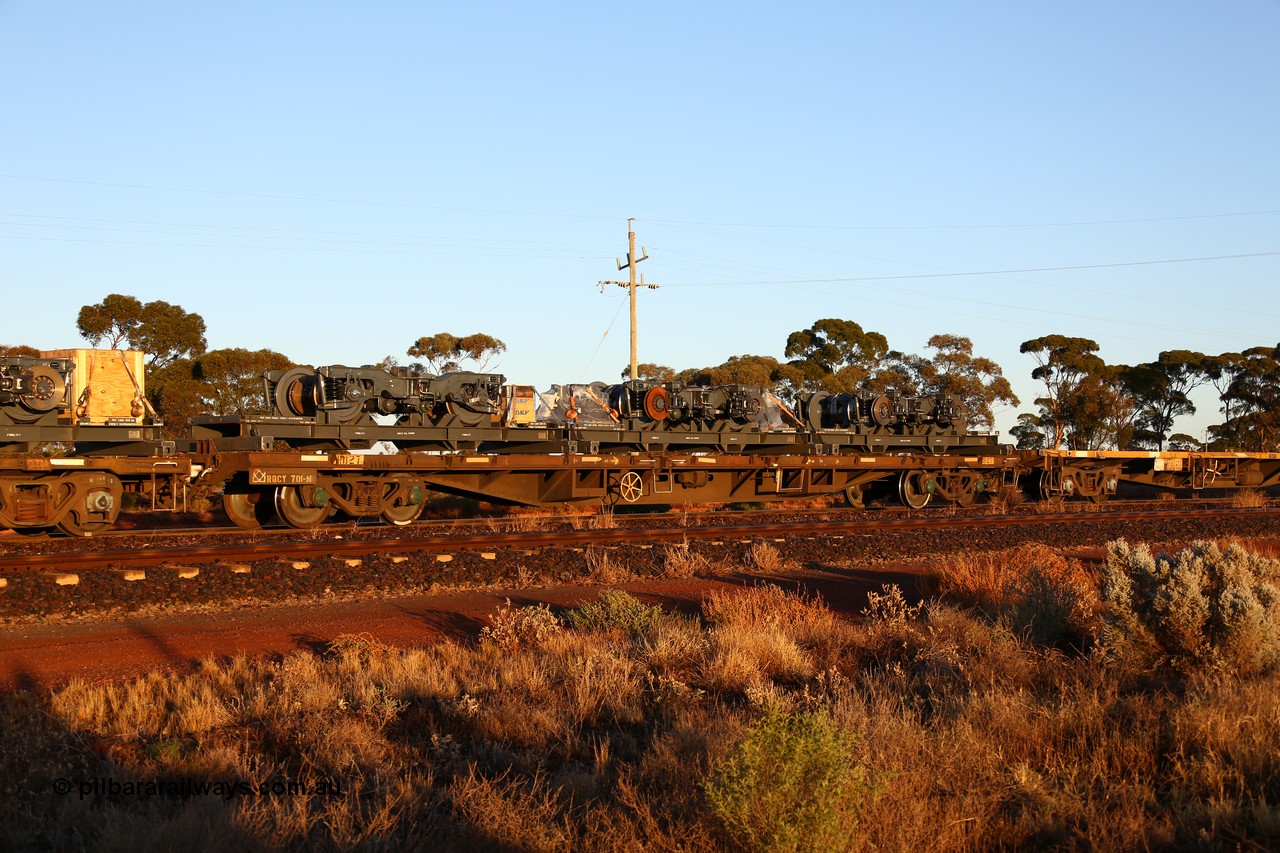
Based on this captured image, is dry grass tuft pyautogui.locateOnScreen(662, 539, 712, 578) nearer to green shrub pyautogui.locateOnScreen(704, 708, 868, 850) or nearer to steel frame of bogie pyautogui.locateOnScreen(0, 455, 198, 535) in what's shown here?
steel frame of bogie pyautogui.locateOnScreen(0, 455, 198, 535)

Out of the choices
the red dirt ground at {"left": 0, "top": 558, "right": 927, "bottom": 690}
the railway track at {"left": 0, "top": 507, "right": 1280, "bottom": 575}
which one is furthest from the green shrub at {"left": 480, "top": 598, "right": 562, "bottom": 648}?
the railway track at {"left": 0, "top": 507, "right": 1280, "bottom": 575}

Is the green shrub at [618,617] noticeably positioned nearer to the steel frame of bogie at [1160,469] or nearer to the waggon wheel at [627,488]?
the waggon wheel at [627,488]

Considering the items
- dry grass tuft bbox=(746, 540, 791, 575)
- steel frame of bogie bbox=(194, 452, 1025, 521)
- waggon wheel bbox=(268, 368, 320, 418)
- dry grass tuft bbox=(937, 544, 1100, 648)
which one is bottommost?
dry grass tuft bbox=(746, 540, 791, 575)

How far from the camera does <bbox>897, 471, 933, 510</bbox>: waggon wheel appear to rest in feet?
89.2

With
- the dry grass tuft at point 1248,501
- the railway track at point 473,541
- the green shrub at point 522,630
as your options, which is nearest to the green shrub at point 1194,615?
the green shrub at point 522,630

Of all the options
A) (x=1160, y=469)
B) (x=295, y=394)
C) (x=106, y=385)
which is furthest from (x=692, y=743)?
(x=1160, y=469)

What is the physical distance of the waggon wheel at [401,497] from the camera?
1925 cm

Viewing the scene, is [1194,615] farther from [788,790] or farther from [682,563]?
[682,563]

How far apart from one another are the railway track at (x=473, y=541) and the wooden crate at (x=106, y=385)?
3.32 meters

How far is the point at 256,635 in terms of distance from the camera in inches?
391

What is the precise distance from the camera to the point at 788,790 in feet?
15.0

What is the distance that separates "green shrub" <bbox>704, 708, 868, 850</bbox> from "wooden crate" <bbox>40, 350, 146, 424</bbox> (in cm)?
1482

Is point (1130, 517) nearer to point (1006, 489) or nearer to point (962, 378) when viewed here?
point (1006, 489)

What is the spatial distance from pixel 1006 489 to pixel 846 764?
25664 millimetres
